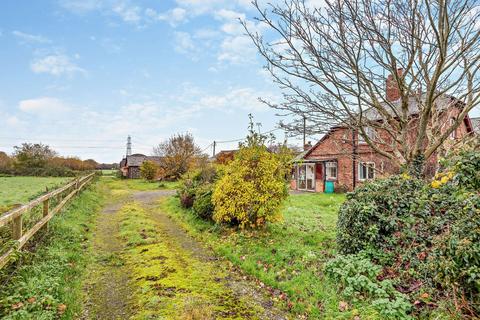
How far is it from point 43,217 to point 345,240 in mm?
7058

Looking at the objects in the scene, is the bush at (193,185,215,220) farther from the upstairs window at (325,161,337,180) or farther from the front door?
the front door

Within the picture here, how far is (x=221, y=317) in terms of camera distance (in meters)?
3.74

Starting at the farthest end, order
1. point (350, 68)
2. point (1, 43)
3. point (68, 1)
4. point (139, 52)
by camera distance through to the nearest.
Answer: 1. point (139, 52)
2. point (1, 43)
3. point (68, 1)
4. point (350, 68)

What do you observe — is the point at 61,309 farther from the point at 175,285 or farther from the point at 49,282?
the point at 175,285

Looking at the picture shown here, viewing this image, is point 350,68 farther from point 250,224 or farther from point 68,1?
point 68,1

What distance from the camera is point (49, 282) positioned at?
13.7 ft

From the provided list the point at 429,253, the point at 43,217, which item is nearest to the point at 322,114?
the point at 429,253

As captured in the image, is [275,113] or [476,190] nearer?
[476,190]

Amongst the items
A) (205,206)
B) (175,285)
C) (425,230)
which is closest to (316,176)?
(205,206)

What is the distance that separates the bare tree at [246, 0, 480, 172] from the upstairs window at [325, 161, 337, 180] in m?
15.9

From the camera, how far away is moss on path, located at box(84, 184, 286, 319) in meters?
3.89

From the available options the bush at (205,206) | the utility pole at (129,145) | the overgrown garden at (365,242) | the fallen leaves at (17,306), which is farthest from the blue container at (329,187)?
the utility pole at (129,145)

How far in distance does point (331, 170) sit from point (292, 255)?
1719 cm

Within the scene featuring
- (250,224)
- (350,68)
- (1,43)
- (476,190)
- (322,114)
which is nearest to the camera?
(476,190)
